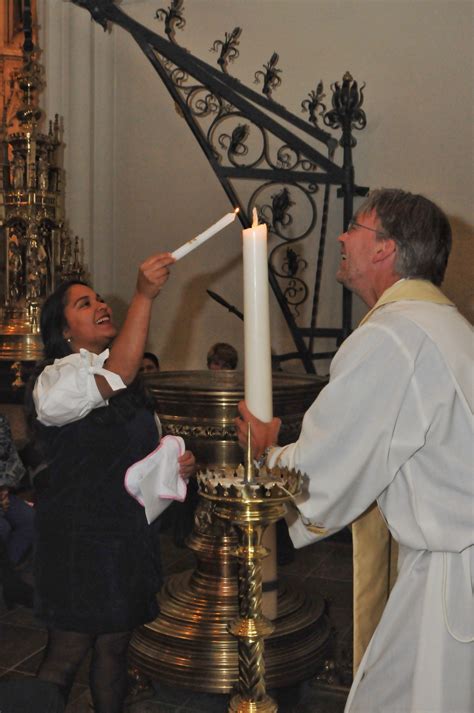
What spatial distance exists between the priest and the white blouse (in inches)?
31.3

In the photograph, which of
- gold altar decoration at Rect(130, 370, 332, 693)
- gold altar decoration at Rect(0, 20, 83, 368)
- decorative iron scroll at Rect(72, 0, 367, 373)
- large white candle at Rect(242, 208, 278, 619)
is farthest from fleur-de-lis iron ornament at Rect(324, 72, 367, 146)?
large white candle at Rect(242, 208, 278, 619)

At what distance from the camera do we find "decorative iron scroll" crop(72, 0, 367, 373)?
189 inches

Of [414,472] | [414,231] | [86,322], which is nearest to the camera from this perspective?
[414,472]

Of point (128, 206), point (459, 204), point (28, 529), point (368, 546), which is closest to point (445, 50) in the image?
point (459, 204)

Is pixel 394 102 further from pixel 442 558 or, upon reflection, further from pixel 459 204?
pixel 442 558

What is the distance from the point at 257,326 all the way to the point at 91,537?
119 cm

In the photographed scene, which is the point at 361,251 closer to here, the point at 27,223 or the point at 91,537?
the point at 91,537

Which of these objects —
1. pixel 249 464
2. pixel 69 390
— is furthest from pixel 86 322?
pixel 249 464

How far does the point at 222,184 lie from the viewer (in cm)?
482

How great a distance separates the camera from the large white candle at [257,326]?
118 centimetres

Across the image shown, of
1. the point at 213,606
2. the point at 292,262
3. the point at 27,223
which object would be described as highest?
the point at 27,223

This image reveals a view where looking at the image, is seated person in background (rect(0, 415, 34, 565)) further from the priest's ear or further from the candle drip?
the candle drip

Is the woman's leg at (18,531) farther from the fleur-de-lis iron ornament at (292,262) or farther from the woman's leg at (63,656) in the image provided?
the fleur-de-lis iron ornament at (292,262)

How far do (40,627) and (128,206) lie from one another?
4022mm
